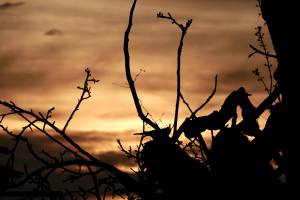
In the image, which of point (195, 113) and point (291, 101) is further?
point (195, 113)

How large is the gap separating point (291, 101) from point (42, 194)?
1871 millimetres

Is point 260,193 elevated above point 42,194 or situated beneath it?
situated beneath

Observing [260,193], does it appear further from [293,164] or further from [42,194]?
[42,194]

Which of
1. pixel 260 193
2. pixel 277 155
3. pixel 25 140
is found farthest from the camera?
pixel 25 140

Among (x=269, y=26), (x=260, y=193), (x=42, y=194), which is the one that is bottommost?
(x=260, y=193)

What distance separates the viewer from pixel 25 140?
3.50 m

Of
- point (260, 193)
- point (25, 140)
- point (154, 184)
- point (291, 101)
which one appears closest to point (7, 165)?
point (25, 140)

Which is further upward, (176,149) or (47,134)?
(47,134)

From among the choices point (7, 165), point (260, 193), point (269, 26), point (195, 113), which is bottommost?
point (260, 193)

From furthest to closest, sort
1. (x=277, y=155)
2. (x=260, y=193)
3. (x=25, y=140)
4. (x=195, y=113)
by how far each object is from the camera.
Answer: (x=25, y=140) < (x=195, y=113) < (x=277, y=155) < (x=260, y=193)

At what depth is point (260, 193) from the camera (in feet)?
8.40

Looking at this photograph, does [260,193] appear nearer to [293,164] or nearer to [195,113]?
[293,164]

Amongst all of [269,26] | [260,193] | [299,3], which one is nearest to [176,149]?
[260,193]

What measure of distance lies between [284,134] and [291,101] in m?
0.21
